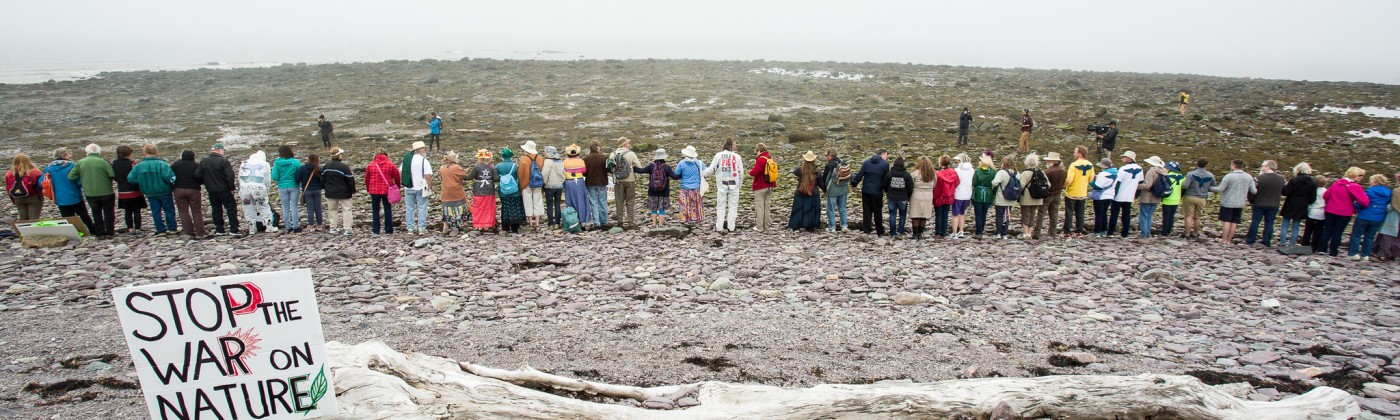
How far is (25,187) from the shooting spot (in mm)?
14047

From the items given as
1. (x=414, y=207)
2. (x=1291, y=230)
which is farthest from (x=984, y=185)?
(x=414, y=207)

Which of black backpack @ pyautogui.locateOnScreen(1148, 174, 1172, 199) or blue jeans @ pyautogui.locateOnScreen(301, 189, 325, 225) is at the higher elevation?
black backpack @ pyautogui.locateOnScreen(1148, 174, 1172, 199)

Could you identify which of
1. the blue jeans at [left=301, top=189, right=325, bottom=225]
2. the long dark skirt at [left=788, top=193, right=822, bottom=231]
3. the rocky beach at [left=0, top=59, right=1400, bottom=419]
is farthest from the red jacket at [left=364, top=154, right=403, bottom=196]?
the long dark skirt at [left=788, top=193, right=822, bottom=231]

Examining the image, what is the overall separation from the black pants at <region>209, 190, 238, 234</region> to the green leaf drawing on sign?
11090 millimetres

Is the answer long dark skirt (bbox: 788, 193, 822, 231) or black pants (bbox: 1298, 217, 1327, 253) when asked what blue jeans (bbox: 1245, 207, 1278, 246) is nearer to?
black pants (bbox: 1298, 217, 1327, 253)

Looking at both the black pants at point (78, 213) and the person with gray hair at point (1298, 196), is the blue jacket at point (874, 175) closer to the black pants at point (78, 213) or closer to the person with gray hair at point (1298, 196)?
the person with gray hair at point (1298, 196)

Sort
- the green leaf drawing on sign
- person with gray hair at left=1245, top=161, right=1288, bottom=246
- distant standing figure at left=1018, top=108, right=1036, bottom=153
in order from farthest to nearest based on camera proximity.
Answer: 1. distant standing figure at left=1018, top=108, right=1036, bottom=153
2. person with gray hair at left=1245, top=161, right=1288, bottom=246
3. the green leaf drawing on sign

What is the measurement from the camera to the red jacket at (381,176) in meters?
14.2

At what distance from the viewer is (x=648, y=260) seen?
42.0ft

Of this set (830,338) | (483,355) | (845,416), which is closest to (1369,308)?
(830,338)

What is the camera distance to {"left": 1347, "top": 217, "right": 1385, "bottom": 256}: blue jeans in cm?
1288

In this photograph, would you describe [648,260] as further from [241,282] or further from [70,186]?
[70,186]

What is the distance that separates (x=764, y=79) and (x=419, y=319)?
60566mm

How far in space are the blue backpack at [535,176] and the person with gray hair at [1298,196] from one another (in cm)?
1445
